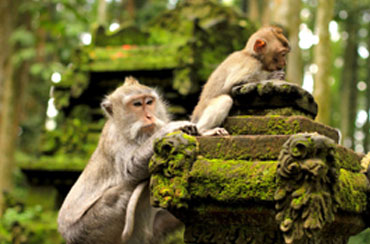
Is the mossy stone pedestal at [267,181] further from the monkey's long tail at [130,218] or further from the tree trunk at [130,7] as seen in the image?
the tree trunk at [130,7]

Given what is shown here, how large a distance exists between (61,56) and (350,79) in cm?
1247

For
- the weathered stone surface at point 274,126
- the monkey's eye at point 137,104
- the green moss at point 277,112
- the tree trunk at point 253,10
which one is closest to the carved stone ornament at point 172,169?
the weathered stone surface at point 274,126

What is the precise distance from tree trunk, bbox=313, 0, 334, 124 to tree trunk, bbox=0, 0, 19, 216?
21.6ft

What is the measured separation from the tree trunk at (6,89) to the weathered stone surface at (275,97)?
748cm

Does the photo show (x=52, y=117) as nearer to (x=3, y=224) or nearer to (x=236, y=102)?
(x=3, y=224)

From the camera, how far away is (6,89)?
11.7 m

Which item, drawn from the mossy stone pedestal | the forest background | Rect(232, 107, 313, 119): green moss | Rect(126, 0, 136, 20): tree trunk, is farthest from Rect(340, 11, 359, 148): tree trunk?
the mossy stone pedestal

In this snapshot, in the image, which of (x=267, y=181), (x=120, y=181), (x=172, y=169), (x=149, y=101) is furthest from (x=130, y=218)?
(x=267, y=181)

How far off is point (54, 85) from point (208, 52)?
273 centimetres

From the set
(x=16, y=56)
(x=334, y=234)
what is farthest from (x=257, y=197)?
(x=16, y=56)

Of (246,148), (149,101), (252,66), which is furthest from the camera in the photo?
(252,66)

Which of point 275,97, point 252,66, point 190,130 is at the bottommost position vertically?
point 190,130

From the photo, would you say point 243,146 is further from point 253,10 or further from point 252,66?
point 253,10

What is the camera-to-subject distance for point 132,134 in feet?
12.1
